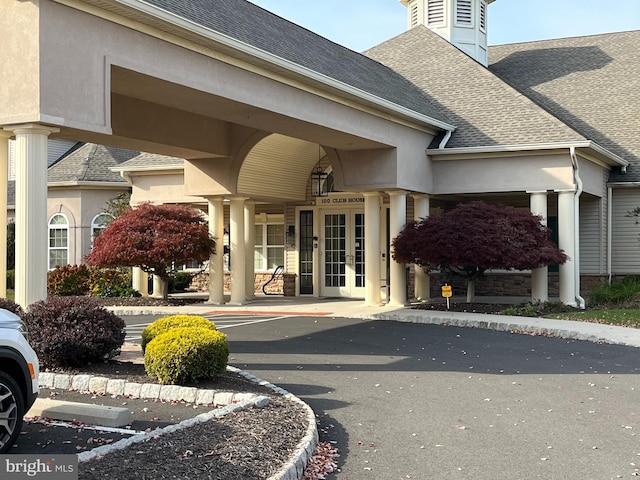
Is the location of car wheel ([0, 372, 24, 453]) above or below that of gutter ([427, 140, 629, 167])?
below

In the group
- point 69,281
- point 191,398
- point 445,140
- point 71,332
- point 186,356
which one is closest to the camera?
point 191,398

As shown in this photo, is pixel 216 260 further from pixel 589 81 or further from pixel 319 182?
pixel 589 81

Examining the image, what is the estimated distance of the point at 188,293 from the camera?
27969 mm

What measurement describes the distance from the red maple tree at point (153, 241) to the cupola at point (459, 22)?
41.8 ft

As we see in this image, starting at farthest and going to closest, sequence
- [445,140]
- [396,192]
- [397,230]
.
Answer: [445,140], [397,230], [396,192]

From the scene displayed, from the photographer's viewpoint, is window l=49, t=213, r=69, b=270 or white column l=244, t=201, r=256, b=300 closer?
white column l=244, t=201, r=256, b=300

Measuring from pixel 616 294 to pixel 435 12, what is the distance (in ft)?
42.4

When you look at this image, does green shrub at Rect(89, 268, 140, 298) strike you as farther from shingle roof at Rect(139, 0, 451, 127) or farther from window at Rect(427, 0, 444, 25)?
window at Rect(427, 0, 444, 25)

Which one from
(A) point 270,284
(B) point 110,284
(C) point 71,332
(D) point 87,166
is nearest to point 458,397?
(C) point 71,332

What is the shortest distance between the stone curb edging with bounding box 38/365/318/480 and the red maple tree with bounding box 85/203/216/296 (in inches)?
409

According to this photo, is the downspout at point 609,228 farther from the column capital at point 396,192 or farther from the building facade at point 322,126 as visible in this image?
the column capital at point 396,192

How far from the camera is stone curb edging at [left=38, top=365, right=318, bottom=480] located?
20.7ft

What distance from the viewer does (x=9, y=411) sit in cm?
631

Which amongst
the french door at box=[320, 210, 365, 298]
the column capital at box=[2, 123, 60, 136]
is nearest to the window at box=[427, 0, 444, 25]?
the french door at box=[320, 210, 365, 298]
